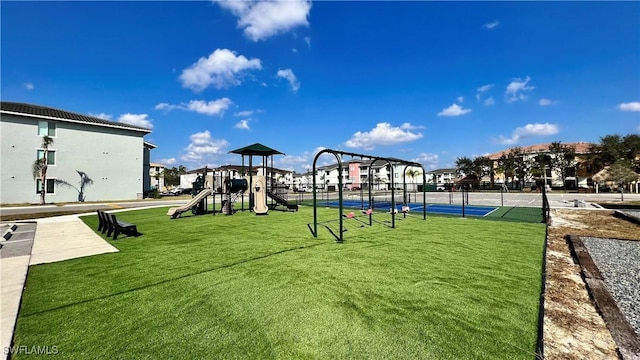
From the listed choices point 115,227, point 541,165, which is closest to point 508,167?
point 541,165

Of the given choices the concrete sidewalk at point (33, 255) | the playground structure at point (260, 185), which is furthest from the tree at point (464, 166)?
the concrete sidewalk at point (33, 255)

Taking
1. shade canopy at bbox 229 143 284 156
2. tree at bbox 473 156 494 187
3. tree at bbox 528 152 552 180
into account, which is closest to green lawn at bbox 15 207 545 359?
shade canopy at bbox 229 143 284 156

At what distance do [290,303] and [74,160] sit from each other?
39.8 m

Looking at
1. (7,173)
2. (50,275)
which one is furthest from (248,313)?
(7,173)

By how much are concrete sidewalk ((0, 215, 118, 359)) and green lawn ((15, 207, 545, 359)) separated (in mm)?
158

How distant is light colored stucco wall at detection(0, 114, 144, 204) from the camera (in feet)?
91.4

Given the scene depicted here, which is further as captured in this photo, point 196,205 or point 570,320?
point 196,205

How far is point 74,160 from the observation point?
3159 cm

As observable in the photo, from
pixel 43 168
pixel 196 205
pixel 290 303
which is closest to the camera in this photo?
pixel 290 303

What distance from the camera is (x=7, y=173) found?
1087 inches

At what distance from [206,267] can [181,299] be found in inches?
62.2

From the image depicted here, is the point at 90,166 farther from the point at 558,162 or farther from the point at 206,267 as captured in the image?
the point at 558,162

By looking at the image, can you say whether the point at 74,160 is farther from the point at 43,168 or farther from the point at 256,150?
the point at 256,150

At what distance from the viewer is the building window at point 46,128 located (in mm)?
29734
